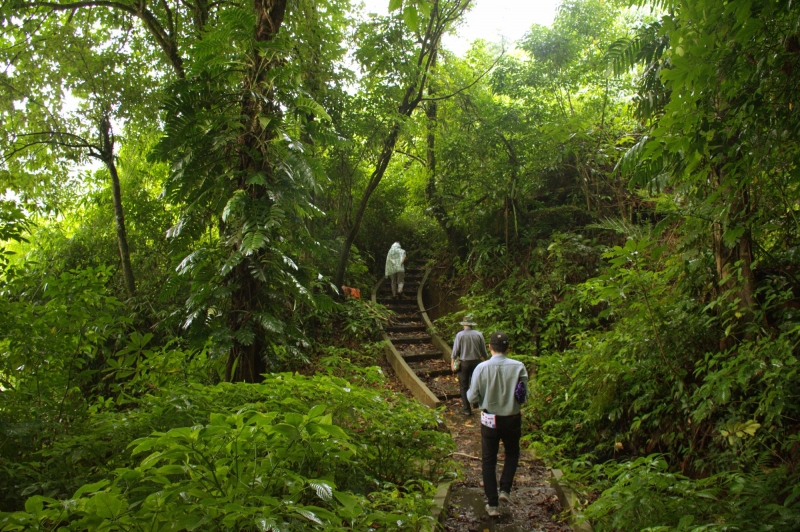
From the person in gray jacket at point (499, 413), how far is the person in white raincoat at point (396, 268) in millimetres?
9439

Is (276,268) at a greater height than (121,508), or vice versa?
(276,268)

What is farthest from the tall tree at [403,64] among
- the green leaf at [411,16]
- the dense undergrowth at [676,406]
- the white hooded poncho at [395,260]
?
the green leaf at [411,16]

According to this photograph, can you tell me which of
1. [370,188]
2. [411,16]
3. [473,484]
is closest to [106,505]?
[411,16]

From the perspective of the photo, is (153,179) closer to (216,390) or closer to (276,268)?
(276,268)

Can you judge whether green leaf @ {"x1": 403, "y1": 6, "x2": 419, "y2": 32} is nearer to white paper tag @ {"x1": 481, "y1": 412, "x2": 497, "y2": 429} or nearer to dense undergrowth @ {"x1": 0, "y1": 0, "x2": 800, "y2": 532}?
dense undergrowth @ {"x1": 0, "y1": 0, "x2": 800, "y2": 532}

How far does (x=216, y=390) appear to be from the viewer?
3850 mm

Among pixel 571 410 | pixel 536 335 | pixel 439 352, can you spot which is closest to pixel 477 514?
pixel 571 410

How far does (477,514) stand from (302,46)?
6758mm

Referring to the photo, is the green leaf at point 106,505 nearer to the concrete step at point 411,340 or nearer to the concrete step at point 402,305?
the concrete step at point 411,340

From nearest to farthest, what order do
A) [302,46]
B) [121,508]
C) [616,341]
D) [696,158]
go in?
1. [121,508]
2. [696,158]
3. [616,341]
4. [302,46]

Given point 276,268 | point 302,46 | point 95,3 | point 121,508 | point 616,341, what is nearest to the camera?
point 121,508

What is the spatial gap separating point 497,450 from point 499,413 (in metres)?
0.35

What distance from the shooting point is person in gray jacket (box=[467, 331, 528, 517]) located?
4.86m

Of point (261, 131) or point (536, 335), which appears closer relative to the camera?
point (261, 131)
